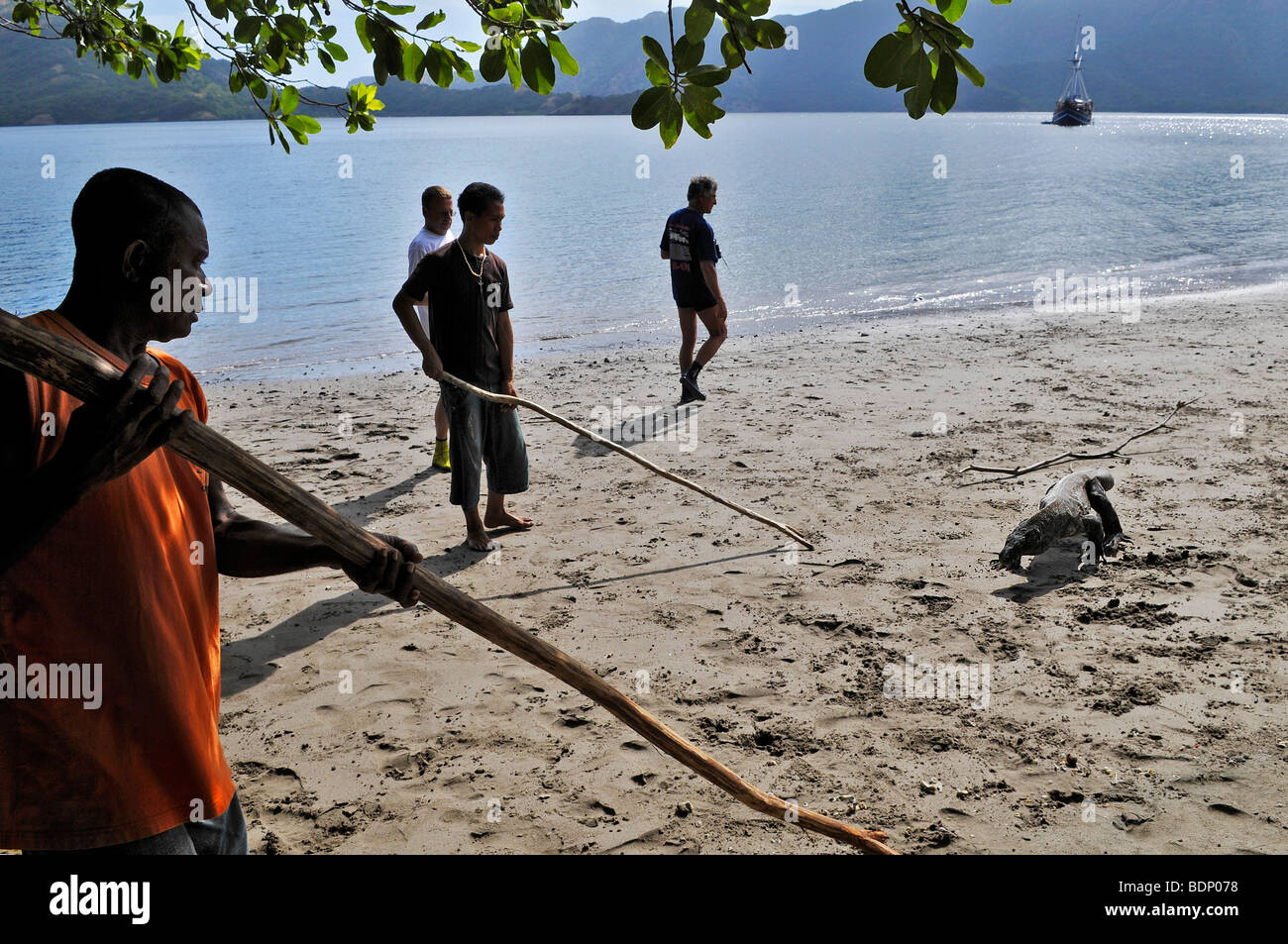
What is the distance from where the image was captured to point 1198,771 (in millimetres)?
3859

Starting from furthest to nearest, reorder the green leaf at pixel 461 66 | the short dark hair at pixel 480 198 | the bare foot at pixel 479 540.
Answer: the bare foot at pixel 479 540
the short dark hair at pixel 480 198
the green leaf at pixel 461 66

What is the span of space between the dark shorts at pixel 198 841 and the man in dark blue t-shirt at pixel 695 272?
7987 millimetres

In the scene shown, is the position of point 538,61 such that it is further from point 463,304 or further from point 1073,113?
point 1073,113

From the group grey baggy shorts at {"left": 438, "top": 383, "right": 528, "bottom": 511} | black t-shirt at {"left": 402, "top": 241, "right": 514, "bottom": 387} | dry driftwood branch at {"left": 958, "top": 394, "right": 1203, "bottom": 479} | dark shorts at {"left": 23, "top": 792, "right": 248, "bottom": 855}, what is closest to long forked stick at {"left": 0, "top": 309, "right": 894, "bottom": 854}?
dark shorts at {"left": 23, "top": 792, "right": 248, "bottom": 855}

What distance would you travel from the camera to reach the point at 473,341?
20.4 ft

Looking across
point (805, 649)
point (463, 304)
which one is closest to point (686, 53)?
point (805, 649)

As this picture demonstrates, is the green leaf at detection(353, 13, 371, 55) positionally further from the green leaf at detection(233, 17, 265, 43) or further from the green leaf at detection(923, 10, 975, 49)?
the green leaf at detection(923, 10, 975, 49)

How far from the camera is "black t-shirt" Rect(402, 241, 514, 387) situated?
20.1 feet

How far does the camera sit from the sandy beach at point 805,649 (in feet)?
12.3

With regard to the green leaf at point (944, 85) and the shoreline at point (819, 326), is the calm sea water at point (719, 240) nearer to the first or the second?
the shoreline at point (819, 326)

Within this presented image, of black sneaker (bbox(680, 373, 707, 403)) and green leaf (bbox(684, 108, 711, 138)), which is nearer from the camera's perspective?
green leaf (bbox(684, 108, 711, 138))

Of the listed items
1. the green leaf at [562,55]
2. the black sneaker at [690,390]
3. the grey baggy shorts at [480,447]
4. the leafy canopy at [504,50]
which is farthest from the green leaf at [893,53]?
the black sneaker at [690,390]

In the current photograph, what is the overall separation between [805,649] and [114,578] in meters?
3.77

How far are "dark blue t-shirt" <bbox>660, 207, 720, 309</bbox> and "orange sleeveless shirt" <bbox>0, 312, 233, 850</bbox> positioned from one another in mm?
8079
